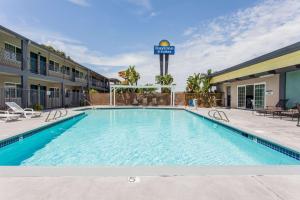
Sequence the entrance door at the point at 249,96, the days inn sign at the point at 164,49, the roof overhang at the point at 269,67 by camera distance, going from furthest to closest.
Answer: the days inn sign at the point at 164,49, the entrance door at the point at 249,96, the roof overhang at the point at 269,67

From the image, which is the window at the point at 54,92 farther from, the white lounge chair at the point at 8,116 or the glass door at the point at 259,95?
the glass door at the point at 259,95

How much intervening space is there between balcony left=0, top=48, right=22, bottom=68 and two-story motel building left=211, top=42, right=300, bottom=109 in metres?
17.7

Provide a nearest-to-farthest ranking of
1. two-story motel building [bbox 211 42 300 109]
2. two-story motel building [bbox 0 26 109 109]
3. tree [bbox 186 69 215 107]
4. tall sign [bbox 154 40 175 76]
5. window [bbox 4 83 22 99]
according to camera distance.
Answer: two-story motel building [bbox 211 42 300 109] < two-story motel building [bbox 0 26 109 109] < window [bbox 4 83 22 99] < tree [bbox 186 69 215 107] < tall sign [bbox 154 40 175 76]

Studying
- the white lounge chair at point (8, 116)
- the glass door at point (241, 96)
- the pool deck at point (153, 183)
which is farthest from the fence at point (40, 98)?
the glass door at point (241, 96)

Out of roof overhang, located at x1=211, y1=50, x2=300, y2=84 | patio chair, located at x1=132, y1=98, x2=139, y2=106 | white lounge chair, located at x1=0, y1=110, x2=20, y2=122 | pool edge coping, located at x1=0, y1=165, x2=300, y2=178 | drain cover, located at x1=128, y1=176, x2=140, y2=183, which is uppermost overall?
roof overhang, located at x1=211, y1=50, x2=300, y2=84

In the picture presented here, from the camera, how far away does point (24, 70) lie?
15.8 meters

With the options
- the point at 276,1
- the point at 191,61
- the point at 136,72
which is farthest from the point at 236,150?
the point at 136,72

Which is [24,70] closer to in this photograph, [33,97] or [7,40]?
[7,40]

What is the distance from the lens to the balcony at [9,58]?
14014 millimetres

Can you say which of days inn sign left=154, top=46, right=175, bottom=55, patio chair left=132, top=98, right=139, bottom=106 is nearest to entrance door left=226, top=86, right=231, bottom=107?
patio chair left=132, top=98, right=139, bottom=106

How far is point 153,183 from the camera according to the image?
311cm

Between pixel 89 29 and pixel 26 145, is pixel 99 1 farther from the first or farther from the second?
pixel 26 145

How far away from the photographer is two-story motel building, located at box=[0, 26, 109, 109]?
1490cm

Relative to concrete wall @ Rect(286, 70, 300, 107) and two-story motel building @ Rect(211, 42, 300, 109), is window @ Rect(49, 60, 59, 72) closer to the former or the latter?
two-story motel building @ Rect(211, 42, 300, 109)
